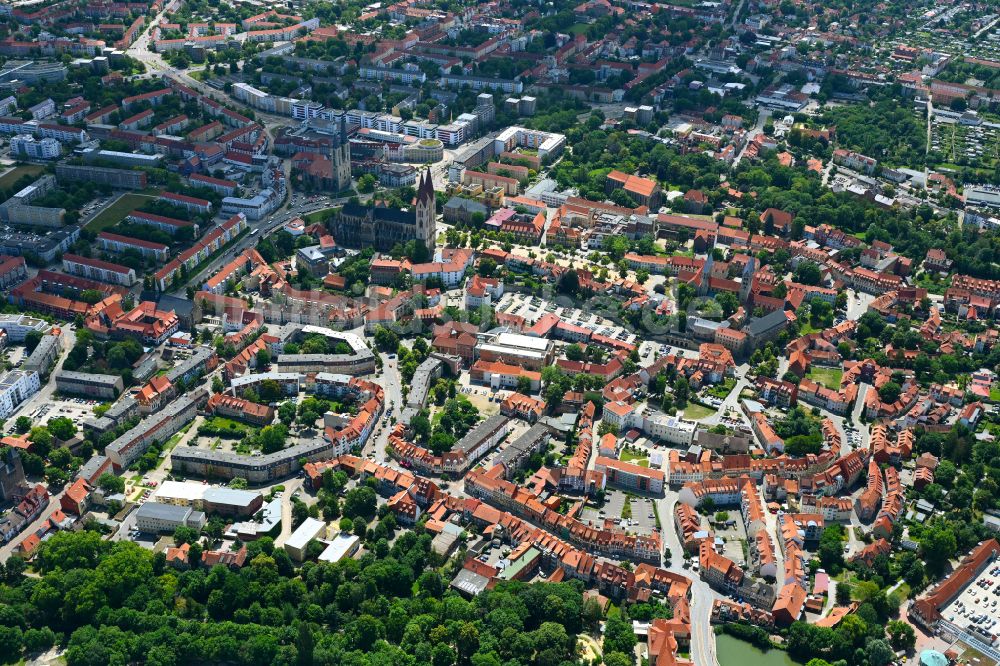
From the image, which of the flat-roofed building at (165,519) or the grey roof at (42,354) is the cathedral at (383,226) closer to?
the grey roof at (42,354)

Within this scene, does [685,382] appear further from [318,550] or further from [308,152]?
[308,152]

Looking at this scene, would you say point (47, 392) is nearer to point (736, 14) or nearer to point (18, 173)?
point (18, 173)

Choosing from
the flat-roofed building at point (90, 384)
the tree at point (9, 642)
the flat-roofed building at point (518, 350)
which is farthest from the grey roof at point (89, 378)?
the flat-roofed building at point (518, 350)

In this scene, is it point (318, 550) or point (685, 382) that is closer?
point (318, 550)

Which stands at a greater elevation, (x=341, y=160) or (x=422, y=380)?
(x=341, y=160)

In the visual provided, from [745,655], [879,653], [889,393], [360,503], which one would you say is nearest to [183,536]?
[360,503]

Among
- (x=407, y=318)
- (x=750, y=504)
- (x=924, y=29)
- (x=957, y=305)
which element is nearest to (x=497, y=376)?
(x=407, y=318)
